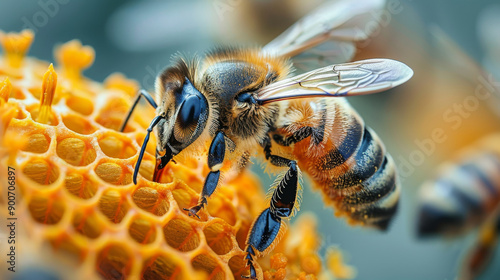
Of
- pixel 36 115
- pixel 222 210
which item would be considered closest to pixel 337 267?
pixel 222 210

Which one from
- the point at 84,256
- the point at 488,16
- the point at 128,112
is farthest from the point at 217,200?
the point at 488,16

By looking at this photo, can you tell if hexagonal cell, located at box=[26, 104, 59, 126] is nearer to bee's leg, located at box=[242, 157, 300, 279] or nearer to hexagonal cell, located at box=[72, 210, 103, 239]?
hexagonal cell, located at box=[72, 210, 103, 239]

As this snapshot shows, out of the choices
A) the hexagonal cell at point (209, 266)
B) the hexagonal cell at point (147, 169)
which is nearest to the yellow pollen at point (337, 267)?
the hexagonal cell at point (209, 266)

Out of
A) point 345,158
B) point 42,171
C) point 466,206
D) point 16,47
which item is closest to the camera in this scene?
point 42,171

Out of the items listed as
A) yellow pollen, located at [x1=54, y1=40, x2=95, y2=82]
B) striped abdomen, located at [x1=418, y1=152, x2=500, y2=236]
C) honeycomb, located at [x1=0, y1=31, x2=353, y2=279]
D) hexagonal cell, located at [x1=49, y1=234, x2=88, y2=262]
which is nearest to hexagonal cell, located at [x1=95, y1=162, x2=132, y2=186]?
honeycomb, located at [x1=0, y1=31, x2=353, y2=279]

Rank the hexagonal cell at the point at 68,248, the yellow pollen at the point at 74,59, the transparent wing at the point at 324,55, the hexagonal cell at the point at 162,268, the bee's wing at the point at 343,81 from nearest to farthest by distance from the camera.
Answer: the hexagonal cell at the point at 68,248 < the hexagonal cell at the point at 162,268 < the bee's wing at the point at 343,81 < the yellow pollen at the point at 74,59 < the transparent wing at the point at 324,55

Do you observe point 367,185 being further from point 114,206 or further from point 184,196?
point 114,206

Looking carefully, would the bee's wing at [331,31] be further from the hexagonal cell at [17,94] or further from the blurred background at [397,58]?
the hexagonal cell at [17,94]
